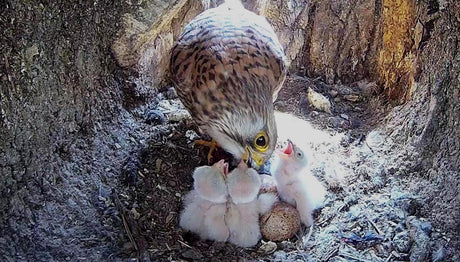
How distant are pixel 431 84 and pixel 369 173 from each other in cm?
51

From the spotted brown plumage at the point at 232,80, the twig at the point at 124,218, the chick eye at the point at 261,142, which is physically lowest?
the twig at the point at 124,218

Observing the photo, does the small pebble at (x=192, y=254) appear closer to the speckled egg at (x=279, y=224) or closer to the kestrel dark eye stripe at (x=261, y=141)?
the speckled egg at (x=279, y=224)

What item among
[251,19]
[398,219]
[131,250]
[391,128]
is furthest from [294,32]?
[131,250]

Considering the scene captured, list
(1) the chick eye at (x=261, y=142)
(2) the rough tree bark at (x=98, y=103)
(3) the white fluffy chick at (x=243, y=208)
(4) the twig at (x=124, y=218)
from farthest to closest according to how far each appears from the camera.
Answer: (1) the chick eye at (x=261, y=142), (3) the white fluffy chick at (x=243, y=208), (4) the twig at (x=124, y=218), (2) the rough tree bark at (x=98, y=103)

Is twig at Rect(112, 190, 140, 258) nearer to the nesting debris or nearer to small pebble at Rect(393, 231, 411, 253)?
small pebble at Rect(393, 231, 411, 253)

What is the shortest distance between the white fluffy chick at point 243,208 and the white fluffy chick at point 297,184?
0.15 meters

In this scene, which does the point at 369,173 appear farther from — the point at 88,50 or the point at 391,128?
the point at 88,50

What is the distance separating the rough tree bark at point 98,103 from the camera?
82.0 inches

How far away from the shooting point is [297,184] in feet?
8.76

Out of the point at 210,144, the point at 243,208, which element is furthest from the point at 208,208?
the point at 210,144

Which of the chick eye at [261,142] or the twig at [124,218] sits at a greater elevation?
the chick eye at [261,142]

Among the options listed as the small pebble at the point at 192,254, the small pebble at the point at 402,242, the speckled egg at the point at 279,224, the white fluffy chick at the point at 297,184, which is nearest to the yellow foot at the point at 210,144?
the white fluffy chick at the point at 297,184

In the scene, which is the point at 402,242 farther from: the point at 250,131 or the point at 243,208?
the point at 250,131

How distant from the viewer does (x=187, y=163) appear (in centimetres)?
296
